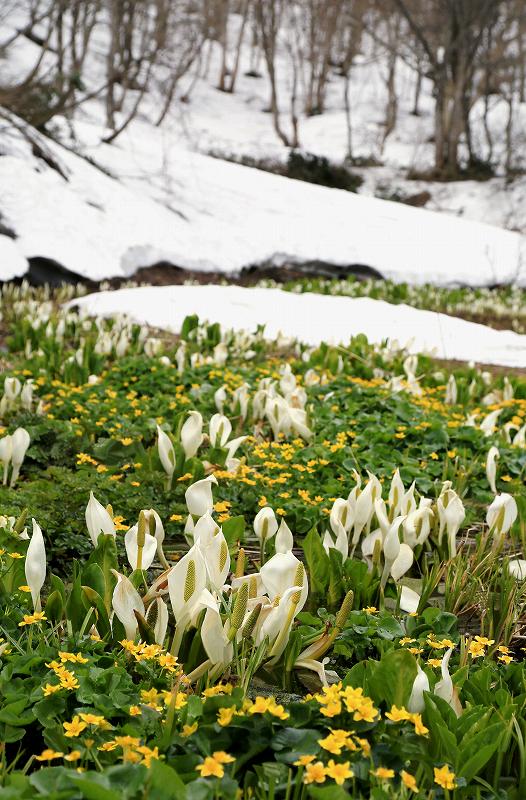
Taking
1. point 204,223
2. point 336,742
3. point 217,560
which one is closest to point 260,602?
point 217,560

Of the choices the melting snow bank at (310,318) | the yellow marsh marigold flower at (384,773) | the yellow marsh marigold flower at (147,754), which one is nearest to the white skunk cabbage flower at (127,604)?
the yellow marsh marigold flower at (147,754)

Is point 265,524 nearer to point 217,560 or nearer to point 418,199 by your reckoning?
point 217,560

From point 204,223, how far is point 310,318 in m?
5.40

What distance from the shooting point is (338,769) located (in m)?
1.38

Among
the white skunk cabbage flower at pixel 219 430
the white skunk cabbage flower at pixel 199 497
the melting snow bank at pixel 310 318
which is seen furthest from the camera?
the melting snow bank at pixel 310 318

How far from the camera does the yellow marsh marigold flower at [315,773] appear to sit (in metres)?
1.37

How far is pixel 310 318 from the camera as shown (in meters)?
9.01

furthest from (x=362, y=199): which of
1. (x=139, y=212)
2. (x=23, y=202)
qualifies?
(x=23, y=202)

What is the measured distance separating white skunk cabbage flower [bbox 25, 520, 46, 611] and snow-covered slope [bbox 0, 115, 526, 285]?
7651 mm

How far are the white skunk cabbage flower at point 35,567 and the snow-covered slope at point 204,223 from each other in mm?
7651

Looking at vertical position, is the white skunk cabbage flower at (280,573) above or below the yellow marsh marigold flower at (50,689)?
above

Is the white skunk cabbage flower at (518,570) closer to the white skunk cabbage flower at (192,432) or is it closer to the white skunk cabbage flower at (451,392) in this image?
the white skunk cabbage flower at (192,432)

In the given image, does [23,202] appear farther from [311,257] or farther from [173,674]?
[173,674]

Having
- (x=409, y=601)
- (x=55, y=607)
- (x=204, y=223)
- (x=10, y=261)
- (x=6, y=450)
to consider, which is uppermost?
(x=204, y=223)
